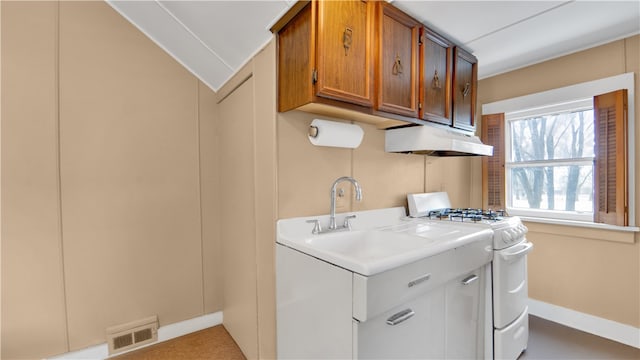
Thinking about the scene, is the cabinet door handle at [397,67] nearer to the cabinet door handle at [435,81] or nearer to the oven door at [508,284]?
the cabinet door handle at [435,81]

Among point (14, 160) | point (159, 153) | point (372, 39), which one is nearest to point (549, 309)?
point (372, 39)

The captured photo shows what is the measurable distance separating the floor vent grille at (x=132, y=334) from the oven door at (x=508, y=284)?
245 cm

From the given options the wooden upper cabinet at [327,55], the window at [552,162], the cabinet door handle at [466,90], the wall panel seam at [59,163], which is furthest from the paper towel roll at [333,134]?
the window at [552,162]

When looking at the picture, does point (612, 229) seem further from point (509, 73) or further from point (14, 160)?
point (14, 160)

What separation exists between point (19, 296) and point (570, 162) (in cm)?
426

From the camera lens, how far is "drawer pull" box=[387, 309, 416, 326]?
1.13 m

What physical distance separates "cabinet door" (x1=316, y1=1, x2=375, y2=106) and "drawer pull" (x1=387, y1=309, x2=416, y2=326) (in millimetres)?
1046

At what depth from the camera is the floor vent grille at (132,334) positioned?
6.29 ft

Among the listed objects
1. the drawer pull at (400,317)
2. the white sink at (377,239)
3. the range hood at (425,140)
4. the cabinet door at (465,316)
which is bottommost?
the cabinet door at (465,316)

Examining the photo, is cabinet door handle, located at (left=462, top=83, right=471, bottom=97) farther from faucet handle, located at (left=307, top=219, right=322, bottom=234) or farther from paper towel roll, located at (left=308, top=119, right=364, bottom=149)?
faucet handle, located at (left=307, top=219, right=322, bottom=234)

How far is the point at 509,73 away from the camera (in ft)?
8.94

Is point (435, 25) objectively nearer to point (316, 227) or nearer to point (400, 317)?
point (316, 227)

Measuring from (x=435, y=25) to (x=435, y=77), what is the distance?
34cm

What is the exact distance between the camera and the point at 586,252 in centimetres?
228
